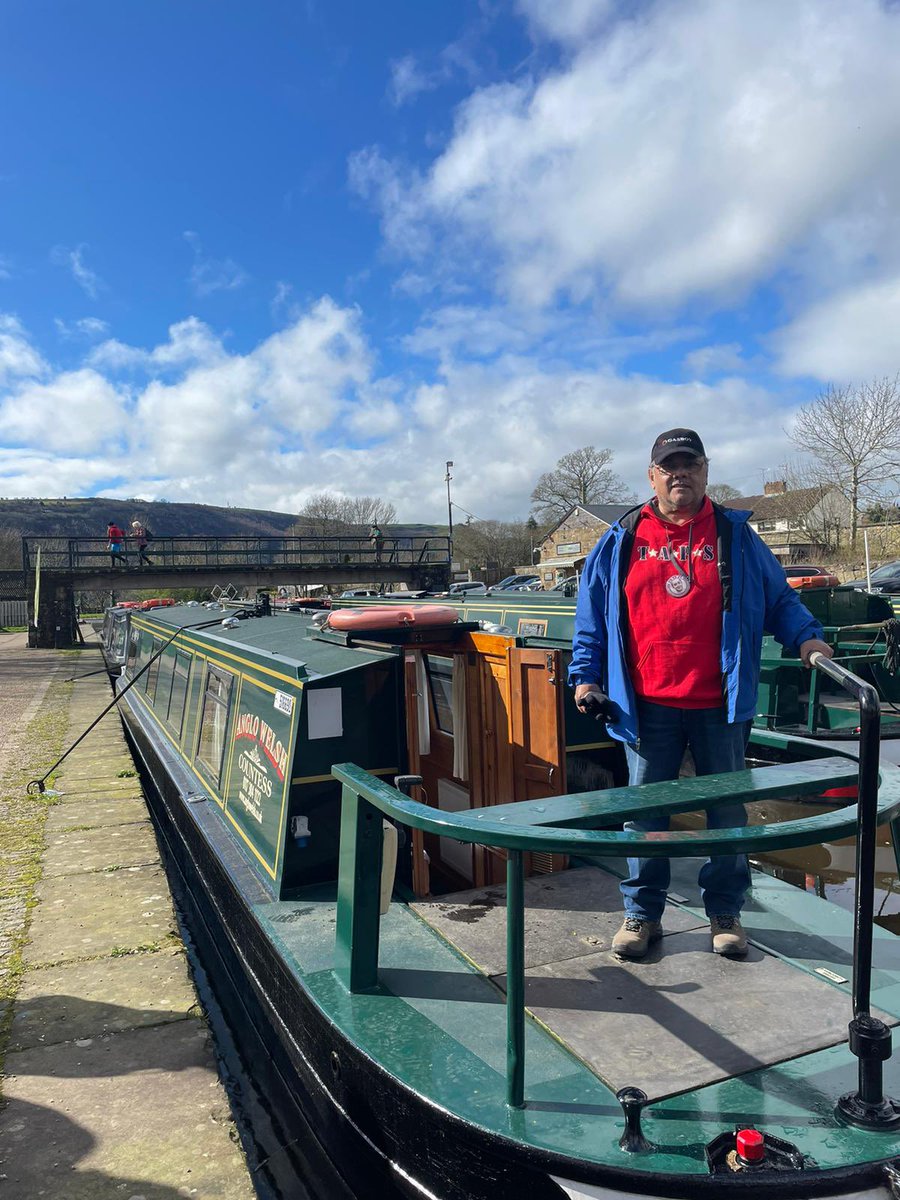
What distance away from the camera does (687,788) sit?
6.98 feet

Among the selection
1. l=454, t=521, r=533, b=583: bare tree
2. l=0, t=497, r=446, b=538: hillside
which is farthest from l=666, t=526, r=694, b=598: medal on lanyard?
l=0, t=497, r=446, b=538: hillside

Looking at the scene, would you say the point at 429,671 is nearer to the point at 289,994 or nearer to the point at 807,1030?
the point at 289,994

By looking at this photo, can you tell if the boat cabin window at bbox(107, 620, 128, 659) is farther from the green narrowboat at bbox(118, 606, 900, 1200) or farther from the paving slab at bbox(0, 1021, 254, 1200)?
the paving slab at bbox(0, 1021, 254, 1200)

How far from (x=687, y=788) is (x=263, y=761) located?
2.54 m

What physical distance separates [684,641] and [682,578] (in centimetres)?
21

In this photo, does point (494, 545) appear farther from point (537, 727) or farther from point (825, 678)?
point (537, 727)

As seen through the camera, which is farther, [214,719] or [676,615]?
[214,719]

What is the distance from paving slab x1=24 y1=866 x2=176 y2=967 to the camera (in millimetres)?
4059

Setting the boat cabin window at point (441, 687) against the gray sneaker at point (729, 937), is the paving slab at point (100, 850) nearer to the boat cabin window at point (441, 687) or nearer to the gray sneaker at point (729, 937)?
the boat cabin window at point (441, 687)

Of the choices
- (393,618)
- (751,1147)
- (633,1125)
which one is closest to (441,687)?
(393,618)

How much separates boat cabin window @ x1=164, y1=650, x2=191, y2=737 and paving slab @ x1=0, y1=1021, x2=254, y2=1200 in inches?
142

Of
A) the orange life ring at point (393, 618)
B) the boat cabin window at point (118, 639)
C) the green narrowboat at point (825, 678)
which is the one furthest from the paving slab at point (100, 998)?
the boat cabin window at point (118, 639)

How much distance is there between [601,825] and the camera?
1915 millimetres

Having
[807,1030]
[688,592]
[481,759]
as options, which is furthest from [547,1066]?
[481,759]
